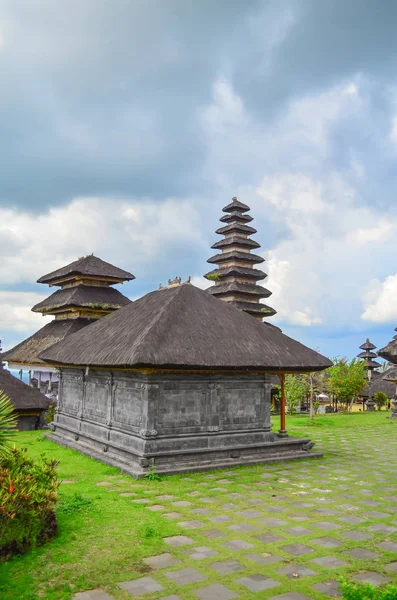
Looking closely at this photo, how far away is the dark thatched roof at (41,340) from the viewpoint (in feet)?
84.3

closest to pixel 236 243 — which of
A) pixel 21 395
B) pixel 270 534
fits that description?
pixel 21 395

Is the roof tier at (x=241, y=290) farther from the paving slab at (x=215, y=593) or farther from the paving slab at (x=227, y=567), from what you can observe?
the paving slab at (x=215, y=593)

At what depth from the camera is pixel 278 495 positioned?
399 inches

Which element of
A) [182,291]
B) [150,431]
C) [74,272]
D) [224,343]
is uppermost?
[74,272]

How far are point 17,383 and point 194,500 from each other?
14.0m

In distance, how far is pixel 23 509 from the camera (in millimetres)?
6703

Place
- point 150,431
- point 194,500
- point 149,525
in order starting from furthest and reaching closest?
point 150,431 < point 194,500 < point 149,525

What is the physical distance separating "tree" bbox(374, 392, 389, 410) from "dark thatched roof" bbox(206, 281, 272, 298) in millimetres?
14050

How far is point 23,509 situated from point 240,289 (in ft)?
88.4

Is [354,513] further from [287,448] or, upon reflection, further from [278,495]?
[287,448]

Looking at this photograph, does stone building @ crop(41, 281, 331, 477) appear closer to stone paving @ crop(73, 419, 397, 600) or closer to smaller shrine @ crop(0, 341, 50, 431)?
stone paving @ crop(73, 419, 397, 600)

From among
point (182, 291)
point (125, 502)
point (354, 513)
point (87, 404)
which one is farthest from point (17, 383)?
point (354, 513)

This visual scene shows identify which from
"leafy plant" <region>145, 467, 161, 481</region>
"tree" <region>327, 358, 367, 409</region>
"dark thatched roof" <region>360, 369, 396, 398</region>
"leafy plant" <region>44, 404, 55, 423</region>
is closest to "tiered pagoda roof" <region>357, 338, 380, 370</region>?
"dark thatched roof" <region>360, 369, 396, 398</region>

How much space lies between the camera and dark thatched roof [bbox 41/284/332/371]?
11812 millimetres
